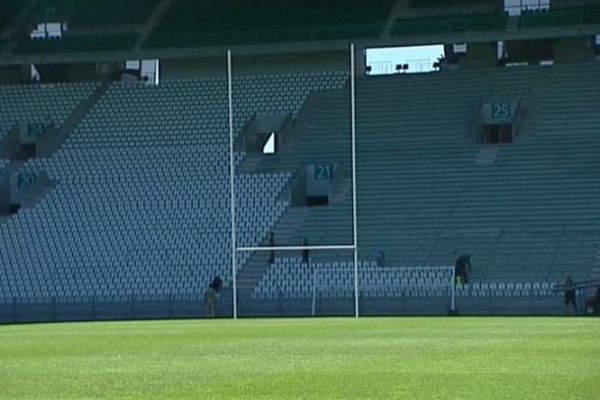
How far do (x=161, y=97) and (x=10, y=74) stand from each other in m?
5.58

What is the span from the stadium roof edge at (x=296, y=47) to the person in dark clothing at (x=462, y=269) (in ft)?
25.8

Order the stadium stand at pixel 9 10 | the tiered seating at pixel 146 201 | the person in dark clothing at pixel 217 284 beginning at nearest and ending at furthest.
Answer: the person in dark clothing at pixel 217 284 → the tiered seating at pixel 146 201 → the stadium stand at pixel 9 10

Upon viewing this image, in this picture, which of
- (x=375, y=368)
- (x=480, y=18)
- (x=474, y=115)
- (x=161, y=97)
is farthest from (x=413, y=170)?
(x=375, y=368)

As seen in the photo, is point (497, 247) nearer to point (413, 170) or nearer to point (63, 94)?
point (413, 170)

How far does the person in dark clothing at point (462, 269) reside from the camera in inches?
1287

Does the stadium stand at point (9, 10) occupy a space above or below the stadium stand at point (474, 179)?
above

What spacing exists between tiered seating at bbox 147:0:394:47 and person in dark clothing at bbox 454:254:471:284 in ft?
29.4

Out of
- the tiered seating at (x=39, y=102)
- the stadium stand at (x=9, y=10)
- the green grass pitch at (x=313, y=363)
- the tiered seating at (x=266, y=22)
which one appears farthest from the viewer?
the stadium stand at (x=9, y=10)

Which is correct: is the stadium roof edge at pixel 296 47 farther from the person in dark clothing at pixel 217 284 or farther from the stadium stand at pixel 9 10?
the person in dark clothing at pixel 217 284

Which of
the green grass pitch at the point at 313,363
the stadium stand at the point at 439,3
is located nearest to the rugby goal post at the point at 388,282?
the stadium stand at the point at 439,3

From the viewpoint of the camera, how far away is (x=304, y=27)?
41.0m

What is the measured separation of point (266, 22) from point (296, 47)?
1308mm

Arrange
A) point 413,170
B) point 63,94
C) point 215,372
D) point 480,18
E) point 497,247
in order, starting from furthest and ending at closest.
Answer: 1. point 63,94
2. point 480,18
3. point 413,170
4. point 497,247
5. point 215,372

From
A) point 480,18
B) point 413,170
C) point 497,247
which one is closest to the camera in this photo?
point 497,247
